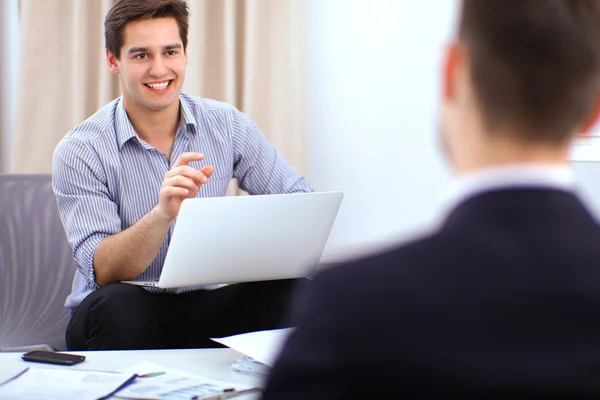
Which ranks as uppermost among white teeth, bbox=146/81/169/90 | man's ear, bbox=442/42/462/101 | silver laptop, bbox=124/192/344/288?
white teeth, bbox=146/81/169/90

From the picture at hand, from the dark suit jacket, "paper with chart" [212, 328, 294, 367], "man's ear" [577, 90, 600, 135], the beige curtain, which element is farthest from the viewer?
the beige curtain

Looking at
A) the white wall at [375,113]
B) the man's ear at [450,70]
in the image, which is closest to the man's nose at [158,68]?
the white wall at [375,113]

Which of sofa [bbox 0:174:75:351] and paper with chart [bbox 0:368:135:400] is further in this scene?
sofa [bbox 0:174:75:351]

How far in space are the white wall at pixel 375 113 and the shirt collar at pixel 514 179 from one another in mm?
2210

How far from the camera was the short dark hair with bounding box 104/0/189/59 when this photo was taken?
1.96 m

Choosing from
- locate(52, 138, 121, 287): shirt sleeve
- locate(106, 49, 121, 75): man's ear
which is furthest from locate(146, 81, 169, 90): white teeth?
locate(52, 138, 121, 287): shirt sleeve

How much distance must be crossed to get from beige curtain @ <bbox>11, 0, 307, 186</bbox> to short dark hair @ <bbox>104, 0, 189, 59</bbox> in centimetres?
56

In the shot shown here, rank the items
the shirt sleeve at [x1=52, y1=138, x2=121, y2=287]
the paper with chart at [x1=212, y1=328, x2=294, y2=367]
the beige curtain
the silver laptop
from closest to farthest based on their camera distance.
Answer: the paper with chart at [x1=212, y1=328, x2=294, y2=367] < the silver laptop < the shirt sleeve at [x1=52, y1=138, x2=121, y2=287] < the beige curtain

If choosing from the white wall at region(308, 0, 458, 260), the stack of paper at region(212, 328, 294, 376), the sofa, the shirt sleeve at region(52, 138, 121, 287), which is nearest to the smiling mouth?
the shirt sleeve at region(52, 138, 121, 287)

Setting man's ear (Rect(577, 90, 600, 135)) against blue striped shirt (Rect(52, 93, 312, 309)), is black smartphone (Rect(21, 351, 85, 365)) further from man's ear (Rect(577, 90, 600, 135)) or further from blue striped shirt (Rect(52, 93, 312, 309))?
man's ear (Rect(577, 90, 600, 135))

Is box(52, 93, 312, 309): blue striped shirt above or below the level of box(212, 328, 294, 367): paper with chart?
above

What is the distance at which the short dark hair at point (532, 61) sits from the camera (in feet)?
1.67

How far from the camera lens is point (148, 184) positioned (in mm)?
1910

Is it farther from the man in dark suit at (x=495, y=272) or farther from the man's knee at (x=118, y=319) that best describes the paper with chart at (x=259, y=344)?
the man in dark suit at (x=495, y=272)
